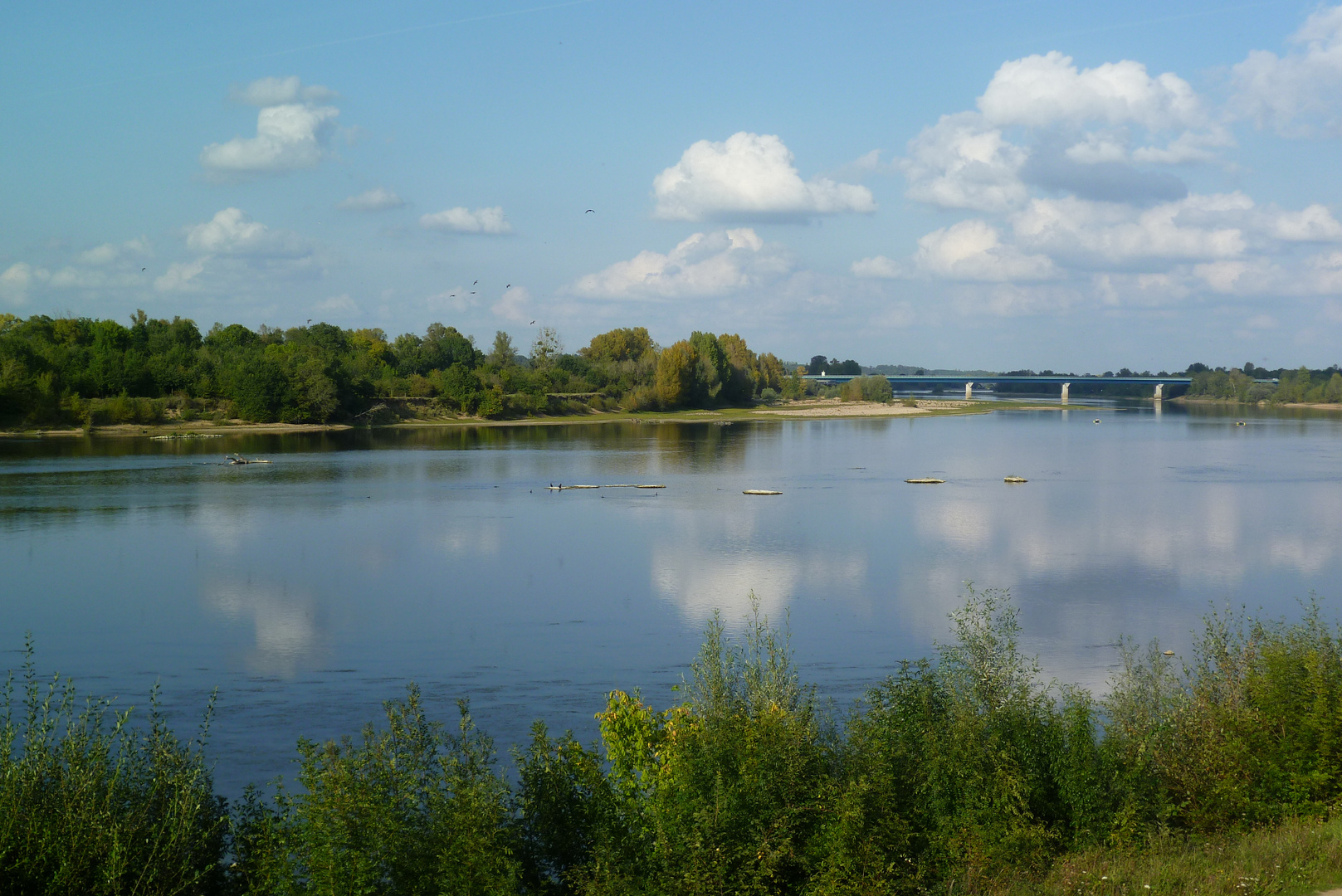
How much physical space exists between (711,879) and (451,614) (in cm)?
1626

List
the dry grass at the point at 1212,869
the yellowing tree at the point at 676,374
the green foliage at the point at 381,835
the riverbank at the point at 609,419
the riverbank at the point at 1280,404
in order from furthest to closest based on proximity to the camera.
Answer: the riverbank at the point at 1280,404, the yellowing tree at the point at 676,374, the riverbank at the point at 609,419, the green foliage at the point at 381,835, the dry grass at the point at 1212,869

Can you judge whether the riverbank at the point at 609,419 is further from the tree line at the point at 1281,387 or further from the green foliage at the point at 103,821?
the green foliage at the point at 103,821

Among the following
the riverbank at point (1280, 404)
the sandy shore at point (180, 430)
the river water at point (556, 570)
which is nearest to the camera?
the river water at point (556, 570)

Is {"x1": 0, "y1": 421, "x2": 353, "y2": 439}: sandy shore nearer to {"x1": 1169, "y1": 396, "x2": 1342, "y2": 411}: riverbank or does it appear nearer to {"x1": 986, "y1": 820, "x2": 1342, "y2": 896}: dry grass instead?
{"x1": 986, "y1": 820, "x2": 1342, "y2": 896}: dry grass

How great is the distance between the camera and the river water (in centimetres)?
1928

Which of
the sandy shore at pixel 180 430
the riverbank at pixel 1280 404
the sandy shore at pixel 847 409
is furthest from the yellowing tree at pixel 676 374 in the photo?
the riverbank at pixel 1280 404

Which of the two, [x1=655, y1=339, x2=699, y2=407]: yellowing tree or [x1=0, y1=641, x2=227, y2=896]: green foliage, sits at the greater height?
[x1=655, y1=339, x2=699, y2=407]: yellowing tree

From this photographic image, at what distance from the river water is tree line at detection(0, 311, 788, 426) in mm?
28592

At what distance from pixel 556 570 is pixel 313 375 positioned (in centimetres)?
7417

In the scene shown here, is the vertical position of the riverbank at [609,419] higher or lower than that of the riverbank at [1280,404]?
lower

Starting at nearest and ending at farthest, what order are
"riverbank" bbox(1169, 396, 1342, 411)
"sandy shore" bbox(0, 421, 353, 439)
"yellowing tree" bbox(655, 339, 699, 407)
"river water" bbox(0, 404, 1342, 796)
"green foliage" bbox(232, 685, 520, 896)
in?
"green foliage" bbox(232, 685, 520, 896), "river water" bbox(0, 404, 1342, 796), "sandy shore" bbox(0, 421, 353, 439), "yellowing tree" bbox(655, 339, 699, 407), "riverbank" bbox(1169, 396, 1342, 411)

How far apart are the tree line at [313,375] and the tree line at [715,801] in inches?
3306

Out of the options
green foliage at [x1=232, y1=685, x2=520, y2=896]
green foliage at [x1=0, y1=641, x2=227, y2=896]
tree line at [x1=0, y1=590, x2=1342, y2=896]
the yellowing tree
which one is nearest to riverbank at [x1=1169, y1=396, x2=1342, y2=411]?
the yellowing tree

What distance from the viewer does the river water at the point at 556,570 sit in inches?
759
